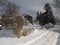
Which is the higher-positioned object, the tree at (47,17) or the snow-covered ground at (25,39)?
the snow-covered ground at (25,39)

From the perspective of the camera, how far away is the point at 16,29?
10.7 meters

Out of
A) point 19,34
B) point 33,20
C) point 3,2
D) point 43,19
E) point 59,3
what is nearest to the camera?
point 19,34

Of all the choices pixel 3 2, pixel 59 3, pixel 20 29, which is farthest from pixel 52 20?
pixel 20 29

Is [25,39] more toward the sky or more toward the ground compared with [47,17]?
more toward the sky

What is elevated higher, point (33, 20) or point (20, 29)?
point (20, 29)

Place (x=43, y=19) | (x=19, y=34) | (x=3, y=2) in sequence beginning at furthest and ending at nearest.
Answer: (x=43, y=19), (x=3, y=2), (x=19, y=34)

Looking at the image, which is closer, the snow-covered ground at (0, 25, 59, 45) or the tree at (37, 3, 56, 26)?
the snow-covered ground at (0, 25, 59, 45)

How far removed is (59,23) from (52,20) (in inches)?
103

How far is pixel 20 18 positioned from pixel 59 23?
27.0 meters

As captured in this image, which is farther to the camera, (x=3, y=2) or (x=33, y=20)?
(x=33, y=20)

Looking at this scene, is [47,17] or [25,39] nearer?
[25,39]

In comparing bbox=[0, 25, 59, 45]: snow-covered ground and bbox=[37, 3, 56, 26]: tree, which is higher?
bbox=[0, 25, 59, 45]: snow-covered ground

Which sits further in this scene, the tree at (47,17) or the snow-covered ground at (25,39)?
the tree at (47,17)

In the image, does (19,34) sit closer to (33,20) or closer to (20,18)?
(20,18)
